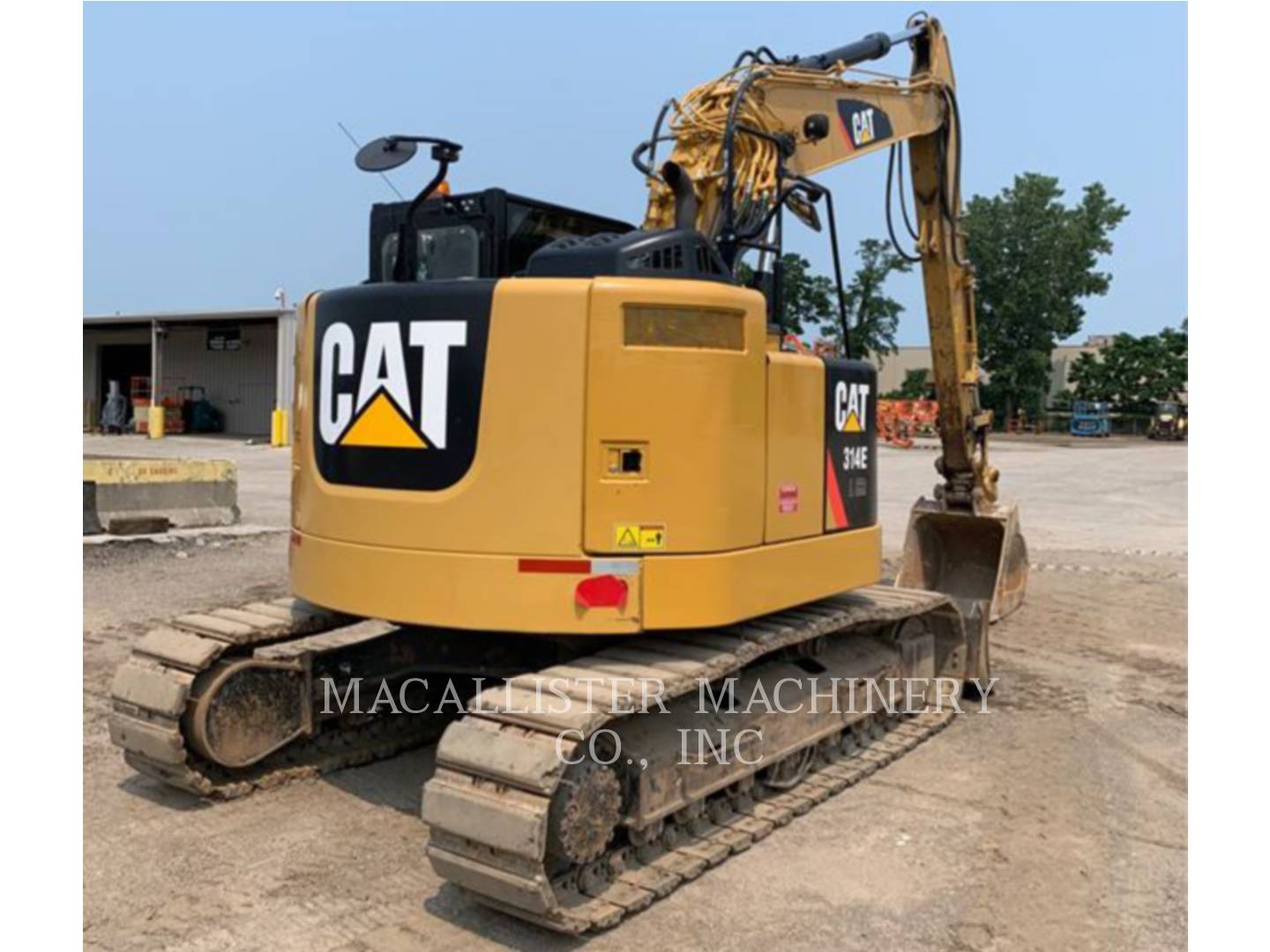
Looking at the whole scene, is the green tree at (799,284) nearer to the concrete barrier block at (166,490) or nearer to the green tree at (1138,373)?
the concrete barrier block at (166,490)

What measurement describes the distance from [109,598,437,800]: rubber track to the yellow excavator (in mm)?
16

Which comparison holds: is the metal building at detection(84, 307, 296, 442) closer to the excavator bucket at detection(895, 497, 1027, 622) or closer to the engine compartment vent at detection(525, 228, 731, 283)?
the excavator bucket at detection(895, 497, 1027, 622)

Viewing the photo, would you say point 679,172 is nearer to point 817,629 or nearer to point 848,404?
point 848,404

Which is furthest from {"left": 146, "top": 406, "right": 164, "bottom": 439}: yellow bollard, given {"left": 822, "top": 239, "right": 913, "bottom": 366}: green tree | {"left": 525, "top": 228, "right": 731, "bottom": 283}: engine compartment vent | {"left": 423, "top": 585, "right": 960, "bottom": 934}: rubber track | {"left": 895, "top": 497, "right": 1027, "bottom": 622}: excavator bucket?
{"left": 423, "top": 585, "right": 960, "bottom": 934}: rubber track

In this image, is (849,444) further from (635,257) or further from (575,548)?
(575,548)

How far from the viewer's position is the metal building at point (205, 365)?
36375 mm

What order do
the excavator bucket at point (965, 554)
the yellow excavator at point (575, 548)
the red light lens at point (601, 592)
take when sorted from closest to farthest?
the yellow excavator at point (575, 548) → the red light lens at point (601, 592) → the excavator bucket at point (965, 554)

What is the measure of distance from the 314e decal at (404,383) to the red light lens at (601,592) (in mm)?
685

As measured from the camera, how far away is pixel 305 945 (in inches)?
154

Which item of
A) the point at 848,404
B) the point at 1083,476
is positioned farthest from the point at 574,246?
the point at 1083,476

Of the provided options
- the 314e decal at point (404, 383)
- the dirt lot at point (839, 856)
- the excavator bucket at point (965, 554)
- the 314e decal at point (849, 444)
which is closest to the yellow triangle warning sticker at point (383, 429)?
the 314e decal at point (404, 383)

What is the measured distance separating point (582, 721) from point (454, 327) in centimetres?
170

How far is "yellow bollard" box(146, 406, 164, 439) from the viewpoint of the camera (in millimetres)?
35125

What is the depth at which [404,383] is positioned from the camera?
471 centimetres
